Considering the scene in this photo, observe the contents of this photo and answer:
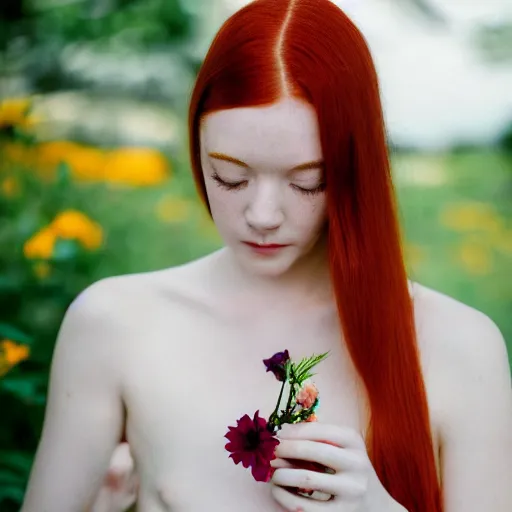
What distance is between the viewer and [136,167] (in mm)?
2371

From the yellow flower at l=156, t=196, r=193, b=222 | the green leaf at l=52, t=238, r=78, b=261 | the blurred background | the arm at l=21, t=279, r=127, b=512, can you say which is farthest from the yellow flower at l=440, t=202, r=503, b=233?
the arm at l=21, t=279, r=127, b=512

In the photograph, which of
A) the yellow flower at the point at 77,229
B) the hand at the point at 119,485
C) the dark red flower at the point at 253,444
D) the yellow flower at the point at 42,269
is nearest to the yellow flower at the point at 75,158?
the yellow flower at the point at 77,229

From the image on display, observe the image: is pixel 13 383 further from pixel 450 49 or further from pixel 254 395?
pixel 450 49

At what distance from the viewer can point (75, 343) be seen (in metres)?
1.61

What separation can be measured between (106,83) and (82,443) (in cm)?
109

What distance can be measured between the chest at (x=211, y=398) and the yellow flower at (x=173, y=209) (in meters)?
0.77

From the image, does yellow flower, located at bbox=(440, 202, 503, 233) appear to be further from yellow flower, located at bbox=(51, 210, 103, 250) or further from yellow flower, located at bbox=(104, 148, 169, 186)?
yellow flower, located at bbox=(51, 210, 103, 250)

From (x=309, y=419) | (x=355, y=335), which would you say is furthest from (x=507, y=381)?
(x=309, y=419)

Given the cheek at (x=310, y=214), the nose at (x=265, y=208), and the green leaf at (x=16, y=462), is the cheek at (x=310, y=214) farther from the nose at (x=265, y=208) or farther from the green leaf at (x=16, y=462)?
the green leaf at (x=16, y=462)

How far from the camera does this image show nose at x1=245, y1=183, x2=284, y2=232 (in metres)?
1.35

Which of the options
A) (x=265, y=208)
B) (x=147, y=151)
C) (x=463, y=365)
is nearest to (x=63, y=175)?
(x=147, y=151)

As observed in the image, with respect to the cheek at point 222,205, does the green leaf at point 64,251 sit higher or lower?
higher

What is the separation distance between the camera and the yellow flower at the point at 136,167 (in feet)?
7.75

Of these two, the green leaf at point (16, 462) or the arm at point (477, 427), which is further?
the green leaf at point (16, 462)
